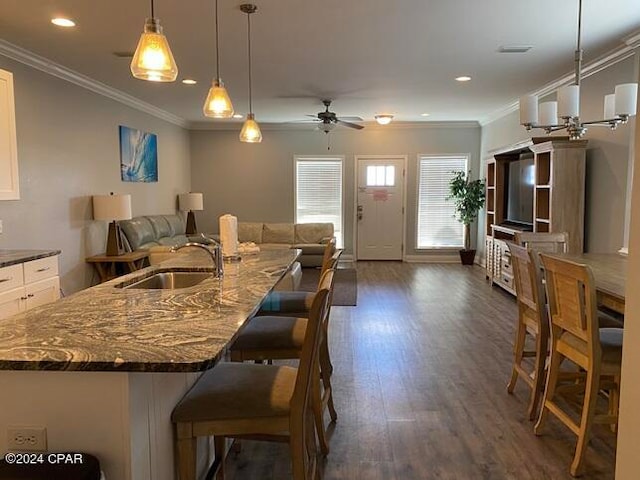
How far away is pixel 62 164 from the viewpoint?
5.19 meters

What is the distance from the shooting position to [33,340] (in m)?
1.47

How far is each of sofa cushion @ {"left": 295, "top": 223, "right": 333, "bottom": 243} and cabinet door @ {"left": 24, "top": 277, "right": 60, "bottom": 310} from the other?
484 cm

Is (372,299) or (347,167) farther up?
(347,167)

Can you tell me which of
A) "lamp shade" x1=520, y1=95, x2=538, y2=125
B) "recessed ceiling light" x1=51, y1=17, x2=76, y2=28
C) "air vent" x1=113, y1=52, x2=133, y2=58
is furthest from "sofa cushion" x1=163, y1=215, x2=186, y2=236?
"lamp shade" x1=520, y1=95, x2=538, y2=125

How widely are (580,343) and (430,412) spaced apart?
0.96 meters

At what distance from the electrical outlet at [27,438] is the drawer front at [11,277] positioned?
7.47 feet

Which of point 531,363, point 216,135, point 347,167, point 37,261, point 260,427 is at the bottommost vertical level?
point 531,363

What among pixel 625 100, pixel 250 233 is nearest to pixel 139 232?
pixel 250 233

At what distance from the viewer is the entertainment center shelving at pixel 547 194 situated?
491 centimetres

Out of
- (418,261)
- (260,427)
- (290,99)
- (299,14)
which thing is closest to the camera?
(260,427)

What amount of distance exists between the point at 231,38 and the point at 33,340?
3.33 meters

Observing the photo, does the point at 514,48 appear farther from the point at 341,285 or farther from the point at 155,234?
the point at 155,234

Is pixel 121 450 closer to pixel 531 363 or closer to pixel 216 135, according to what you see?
pixel 531 363

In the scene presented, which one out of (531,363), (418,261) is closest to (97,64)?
(531,363)
